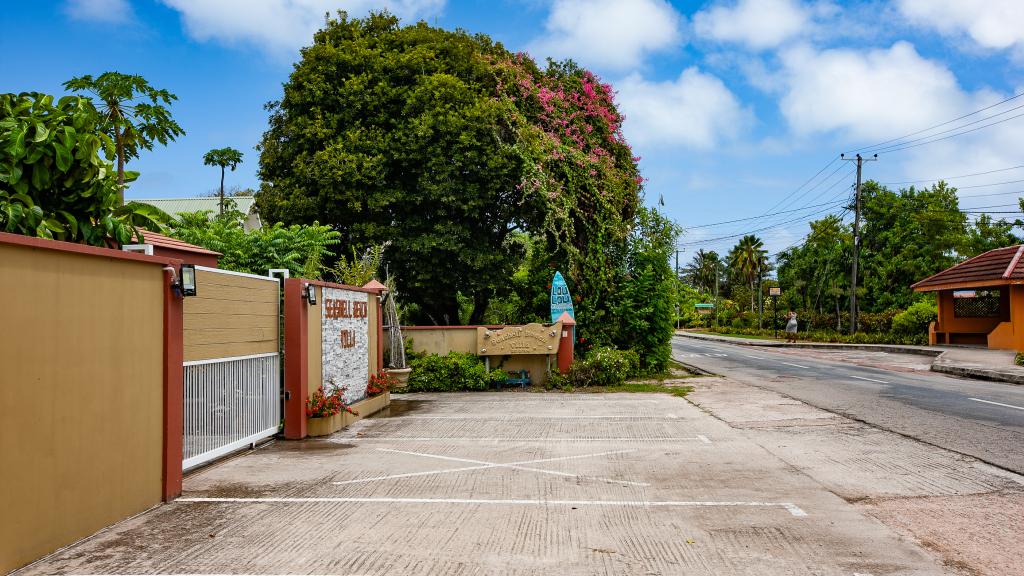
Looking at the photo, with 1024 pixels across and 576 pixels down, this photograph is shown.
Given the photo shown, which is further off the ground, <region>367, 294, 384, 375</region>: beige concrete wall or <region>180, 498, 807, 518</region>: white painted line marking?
<region>367, 294, 384, 375</region>: beige concrete wall

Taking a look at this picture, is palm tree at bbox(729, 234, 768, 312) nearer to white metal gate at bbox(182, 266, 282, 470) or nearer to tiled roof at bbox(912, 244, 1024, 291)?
tiled roof at bbox(912, 244, 1024, 291)

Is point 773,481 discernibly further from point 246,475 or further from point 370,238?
point 370,238

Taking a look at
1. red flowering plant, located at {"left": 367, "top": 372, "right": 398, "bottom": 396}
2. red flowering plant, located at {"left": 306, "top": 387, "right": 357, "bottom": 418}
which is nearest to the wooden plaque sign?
red flowering plant, located at {"left": 367, "top": 372, "right": 398, "bottom": 396}

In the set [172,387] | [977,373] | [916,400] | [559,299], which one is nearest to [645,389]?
[559,299]

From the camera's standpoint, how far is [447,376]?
17.5m

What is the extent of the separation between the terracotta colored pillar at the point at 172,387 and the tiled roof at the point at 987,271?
3018cm

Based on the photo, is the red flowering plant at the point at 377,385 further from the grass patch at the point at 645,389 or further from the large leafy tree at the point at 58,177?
the large leafy tree at the point at 58,177

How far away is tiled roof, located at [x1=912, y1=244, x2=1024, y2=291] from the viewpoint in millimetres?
27578

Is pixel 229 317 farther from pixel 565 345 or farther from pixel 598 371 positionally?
pixel 598 371

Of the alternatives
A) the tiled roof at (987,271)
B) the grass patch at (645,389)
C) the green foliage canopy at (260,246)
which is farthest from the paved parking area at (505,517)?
the tiled roof at (987,271)

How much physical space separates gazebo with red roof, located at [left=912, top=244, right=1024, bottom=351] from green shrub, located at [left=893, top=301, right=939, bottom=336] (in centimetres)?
147

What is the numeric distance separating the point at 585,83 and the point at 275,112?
377 inches

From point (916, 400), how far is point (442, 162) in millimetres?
12273

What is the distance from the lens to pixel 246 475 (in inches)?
316
